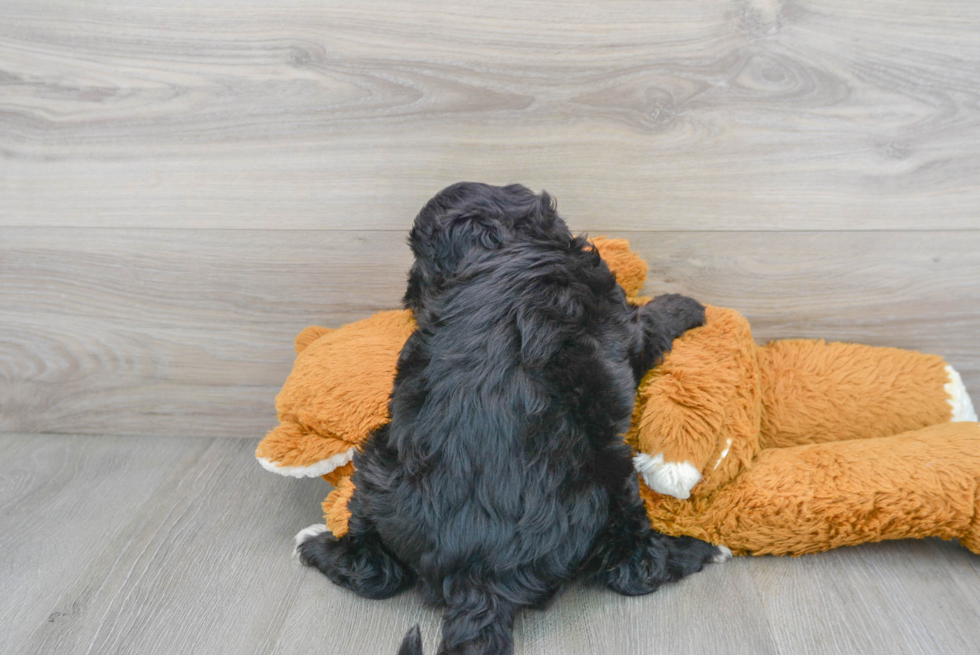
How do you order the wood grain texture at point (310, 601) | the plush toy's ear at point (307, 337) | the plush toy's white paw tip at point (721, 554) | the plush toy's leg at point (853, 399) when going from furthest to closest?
the plush toy's ear at point (307, 337)
the plush toy's leg at point (853, 399)
the plush toy's white paw tip at point (721, 554)
the wood grain texture at point (310, 601)

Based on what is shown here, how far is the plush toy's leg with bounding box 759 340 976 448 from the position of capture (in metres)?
1.36

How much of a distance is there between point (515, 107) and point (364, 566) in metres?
0.92

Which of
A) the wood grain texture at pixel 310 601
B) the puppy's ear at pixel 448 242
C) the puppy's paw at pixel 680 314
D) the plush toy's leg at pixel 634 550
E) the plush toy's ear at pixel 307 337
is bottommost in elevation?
the wood grain texture at pixel 310 601

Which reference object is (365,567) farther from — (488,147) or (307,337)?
(488,147)

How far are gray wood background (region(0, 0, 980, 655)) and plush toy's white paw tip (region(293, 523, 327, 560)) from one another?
1.4 inches

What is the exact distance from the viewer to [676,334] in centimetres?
127

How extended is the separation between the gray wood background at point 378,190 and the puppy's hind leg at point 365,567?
0.03 metres

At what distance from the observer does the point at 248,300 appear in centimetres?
162

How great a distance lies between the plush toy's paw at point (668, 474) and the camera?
3.78 ft

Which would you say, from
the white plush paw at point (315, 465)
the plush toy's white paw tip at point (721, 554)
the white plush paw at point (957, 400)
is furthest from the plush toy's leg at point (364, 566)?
the white plush paw at point (957, 400)

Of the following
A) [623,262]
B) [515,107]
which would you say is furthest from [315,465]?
[515,107]

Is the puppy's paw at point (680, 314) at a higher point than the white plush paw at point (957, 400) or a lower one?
higher

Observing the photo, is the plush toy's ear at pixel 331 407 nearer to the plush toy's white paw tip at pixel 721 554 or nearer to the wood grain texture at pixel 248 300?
the wood grain texture at pixel 248 300

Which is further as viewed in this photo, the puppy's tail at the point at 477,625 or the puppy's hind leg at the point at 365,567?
the puppy's hind leg at the point at 365,567
